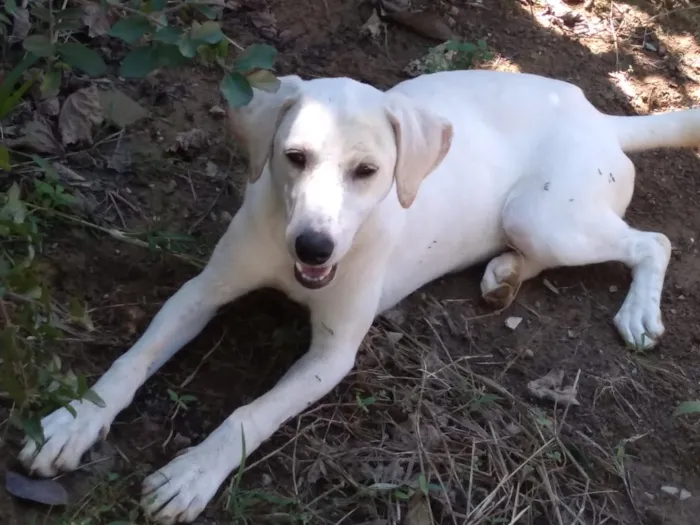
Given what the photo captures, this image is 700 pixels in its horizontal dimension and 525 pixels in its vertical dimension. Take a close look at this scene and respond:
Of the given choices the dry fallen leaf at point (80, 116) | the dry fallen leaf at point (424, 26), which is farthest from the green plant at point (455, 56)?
the dry fallen leaf at point (80, 116)

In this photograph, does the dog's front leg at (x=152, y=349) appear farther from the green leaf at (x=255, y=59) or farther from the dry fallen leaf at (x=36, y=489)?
the green leaf at (x=255, y=59)

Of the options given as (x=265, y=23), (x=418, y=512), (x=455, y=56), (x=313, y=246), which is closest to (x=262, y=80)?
(x=313, y=246)

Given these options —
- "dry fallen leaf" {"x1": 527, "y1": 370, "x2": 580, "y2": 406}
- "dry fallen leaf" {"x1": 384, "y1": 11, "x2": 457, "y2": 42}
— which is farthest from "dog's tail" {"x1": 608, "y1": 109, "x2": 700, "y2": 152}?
"dry fallen leaf" {"x1": 384, "y1": 11, "x2": 457, "y2": 42}

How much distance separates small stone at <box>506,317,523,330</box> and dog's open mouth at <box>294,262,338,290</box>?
108cm

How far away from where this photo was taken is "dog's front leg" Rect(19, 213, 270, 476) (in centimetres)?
256

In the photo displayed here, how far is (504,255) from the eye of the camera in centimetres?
380

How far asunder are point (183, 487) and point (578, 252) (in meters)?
1.95

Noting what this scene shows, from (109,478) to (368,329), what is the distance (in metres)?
1.04

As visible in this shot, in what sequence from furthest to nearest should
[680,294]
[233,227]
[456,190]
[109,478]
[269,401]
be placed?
1. [680,294]
2. [456,190]
3. [233,227]
4. [269,401]
5. [109,478]

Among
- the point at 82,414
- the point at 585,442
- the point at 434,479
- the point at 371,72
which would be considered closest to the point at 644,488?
the point at 585,442

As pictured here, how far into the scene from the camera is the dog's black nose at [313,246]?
8.34 ft

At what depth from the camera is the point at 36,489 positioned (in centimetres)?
248

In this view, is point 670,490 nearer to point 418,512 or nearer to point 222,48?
point 418,512

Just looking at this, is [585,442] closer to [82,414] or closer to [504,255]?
[504,255]
